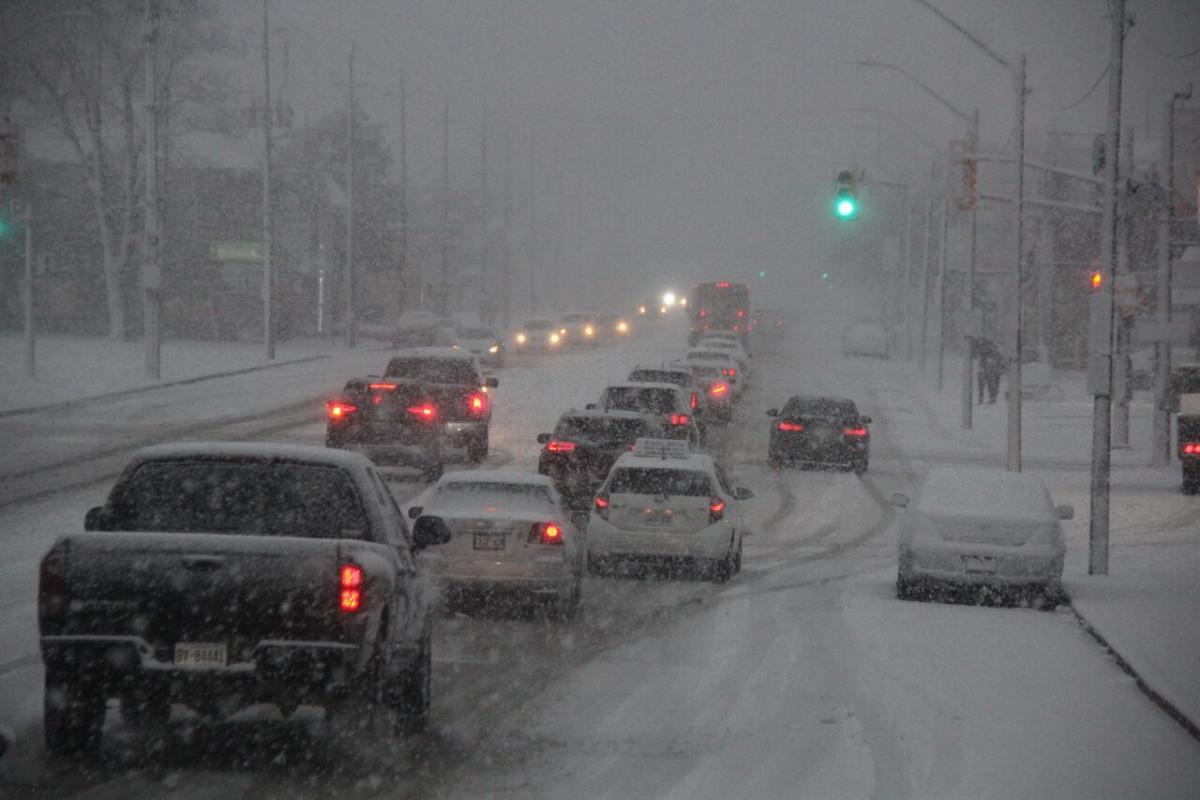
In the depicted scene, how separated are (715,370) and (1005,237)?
49.5 m

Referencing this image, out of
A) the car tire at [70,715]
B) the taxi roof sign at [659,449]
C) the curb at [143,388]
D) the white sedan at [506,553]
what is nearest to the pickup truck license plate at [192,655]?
the car tire at [70,715]

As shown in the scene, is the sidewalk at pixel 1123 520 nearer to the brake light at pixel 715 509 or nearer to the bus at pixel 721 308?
the brake light at pixel 715 509

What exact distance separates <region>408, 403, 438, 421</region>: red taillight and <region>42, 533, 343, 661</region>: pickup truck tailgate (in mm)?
18722

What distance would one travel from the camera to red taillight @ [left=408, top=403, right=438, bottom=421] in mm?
28016

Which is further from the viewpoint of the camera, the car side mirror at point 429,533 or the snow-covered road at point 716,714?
the car side mirror at point 429,533

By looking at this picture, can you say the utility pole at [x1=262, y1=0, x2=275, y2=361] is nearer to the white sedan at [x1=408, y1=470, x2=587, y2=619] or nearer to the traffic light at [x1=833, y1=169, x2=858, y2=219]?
the traffic light at [x1=833, y1=169, x2=858, y2=219]

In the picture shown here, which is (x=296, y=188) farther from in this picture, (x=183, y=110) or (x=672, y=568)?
(x=672, y=568)

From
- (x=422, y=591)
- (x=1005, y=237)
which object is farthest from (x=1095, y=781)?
(x=1005, y=237)

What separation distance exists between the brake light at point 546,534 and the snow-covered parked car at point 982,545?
441 cm

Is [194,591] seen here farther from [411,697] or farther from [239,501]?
[411,697]

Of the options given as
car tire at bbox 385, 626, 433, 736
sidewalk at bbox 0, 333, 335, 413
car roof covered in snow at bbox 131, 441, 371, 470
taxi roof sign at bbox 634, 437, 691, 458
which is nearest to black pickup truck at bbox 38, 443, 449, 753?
car roof covered in snow at bbox 131, 441, 371, 470

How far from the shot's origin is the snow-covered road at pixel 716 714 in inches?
387

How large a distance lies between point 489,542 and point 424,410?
1148cm

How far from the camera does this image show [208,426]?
3816 centimetres
